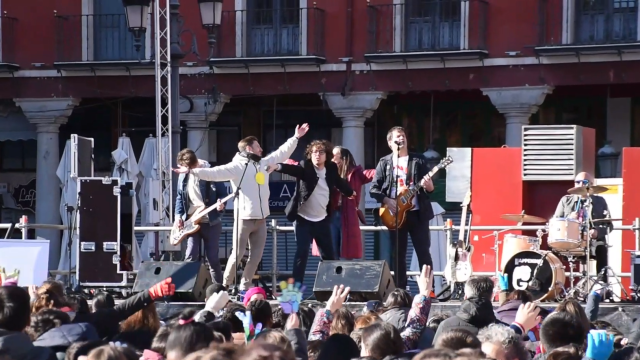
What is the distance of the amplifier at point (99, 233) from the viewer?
14102 mm

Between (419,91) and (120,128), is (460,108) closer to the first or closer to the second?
(419,91)

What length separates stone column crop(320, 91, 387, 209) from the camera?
2383 cm

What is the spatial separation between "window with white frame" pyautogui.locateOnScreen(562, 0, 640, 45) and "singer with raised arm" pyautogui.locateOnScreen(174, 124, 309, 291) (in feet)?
36.3

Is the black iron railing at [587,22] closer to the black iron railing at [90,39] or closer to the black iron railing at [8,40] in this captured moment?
the black iron railing at [90,39]

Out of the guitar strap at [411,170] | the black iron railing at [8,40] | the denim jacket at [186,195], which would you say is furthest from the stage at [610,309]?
the black iron railing at [8,40]

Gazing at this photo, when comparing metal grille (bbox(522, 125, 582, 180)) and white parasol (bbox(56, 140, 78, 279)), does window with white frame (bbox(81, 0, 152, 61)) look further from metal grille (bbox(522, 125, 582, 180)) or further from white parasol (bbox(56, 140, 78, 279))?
metal grille (bbox(522, 125, 582, 180))

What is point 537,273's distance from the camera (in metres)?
12.6

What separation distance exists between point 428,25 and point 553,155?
9.10m

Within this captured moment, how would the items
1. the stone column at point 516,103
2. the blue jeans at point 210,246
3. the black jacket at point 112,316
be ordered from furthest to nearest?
the stone column at point 516,103, the blue jeans at point 210,246, the black jacket at point 112,316

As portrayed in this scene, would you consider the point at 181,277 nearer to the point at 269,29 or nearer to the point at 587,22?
the point at 587,22

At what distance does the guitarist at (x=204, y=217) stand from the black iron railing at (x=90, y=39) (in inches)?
472

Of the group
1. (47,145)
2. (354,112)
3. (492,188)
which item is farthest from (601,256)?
(47,145)

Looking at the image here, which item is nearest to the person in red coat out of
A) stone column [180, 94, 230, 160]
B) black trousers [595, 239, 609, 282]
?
black trousers [595, 239, 609, 282]

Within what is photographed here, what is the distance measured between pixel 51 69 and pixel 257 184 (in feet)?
44.3
